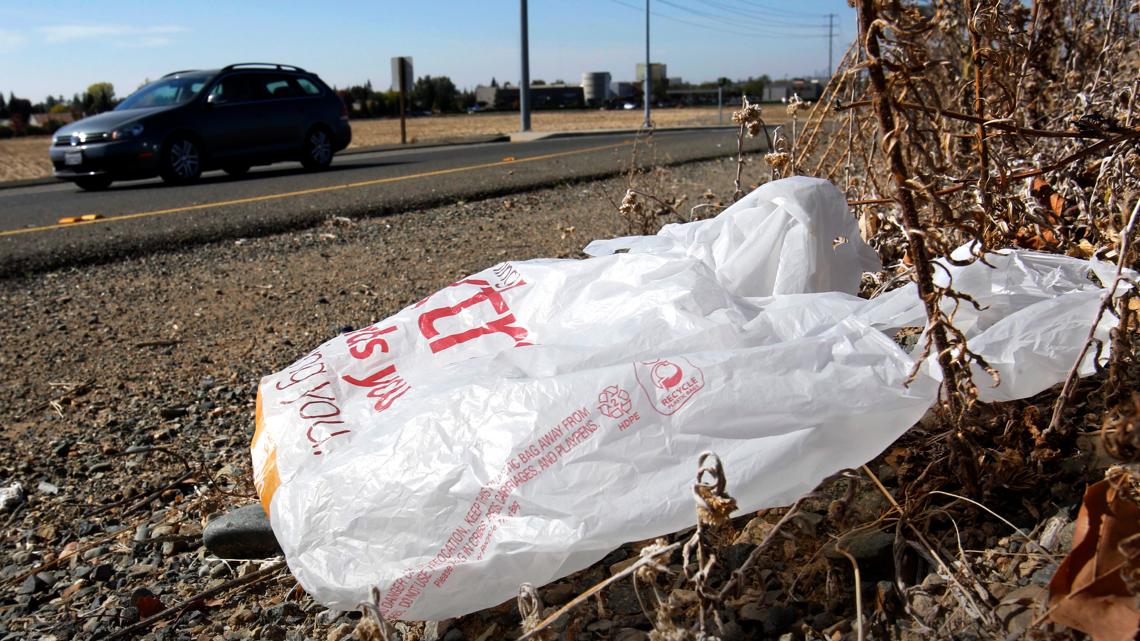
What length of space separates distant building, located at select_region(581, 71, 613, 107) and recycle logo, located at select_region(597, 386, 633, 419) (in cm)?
6647

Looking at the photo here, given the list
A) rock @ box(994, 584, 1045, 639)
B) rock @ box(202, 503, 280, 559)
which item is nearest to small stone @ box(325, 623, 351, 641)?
rock @ box(202, 503, 280, 559)

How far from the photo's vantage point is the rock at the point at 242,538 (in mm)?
1869

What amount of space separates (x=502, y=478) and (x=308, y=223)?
15.4 feet

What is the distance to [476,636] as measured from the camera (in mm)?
1520

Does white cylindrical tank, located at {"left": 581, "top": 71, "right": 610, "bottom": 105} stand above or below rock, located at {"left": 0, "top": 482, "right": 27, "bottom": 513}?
above

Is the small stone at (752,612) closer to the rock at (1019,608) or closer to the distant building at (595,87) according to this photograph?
the rock at (1019,608)

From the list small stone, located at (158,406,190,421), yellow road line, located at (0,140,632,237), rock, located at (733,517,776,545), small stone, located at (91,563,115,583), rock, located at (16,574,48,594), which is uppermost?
yellow road line, located at (0,140,632,237)

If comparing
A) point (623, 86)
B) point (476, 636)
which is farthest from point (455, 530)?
point (623, 86)

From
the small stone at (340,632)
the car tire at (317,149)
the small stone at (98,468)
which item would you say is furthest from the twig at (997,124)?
the car tire at (317,149)

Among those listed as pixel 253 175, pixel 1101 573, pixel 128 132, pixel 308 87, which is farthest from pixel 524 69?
pixel 1101 573

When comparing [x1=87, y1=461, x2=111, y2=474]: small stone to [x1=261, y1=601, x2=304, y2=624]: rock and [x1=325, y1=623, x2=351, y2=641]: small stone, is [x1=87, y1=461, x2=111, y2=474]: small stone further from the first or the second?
[x1=325, y1=623, x2=351, y2=641]: small stone

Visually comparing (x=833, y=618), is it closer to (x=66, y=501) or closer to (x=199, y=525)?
(x=199, y=525)

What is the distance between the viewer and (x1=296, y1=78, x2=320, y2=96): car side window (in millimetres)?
10781

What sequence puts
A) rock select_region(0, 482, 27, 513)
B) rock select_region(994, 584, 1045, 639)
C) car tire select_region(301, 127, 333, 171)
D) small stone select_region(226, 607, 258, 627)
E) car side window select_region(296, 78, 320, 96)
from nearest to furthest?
rock select_region(994, 584, 1045, 639)
small stone select_region(226, 607, 258, 627)
rock select_region(0, 482, 27, 513)
car tire select_region(301, 127, 333, 171)
car side window select_region(296, 78, 320, 96)
